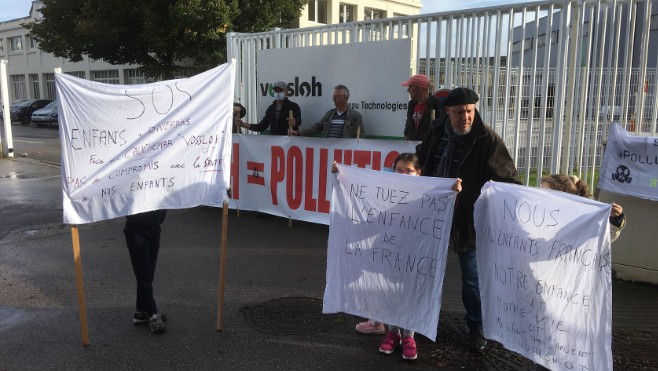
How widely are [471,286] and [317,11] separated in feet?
105

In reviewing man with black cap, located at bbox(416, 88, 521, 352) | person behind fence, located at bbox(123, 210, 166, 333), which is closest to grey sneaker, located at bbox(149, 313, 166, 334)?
person behind fence, located at bbox(123, 210, 166, 333)

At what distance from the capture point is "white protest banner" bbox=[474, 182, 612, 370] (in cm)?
278

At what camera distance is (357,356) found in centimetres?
362

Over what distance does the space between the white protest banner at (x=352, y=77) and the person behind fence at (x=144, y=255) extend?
3667mm

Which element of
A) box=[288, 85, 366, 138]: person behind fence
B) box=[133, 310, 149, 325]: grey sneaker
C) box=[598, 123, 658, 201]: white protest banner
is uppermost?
box=[288, 85, 366, 138]: person behind fence

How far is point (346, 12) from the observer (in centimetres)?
3438

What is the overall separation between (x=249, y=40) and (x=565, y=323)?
23.5ft

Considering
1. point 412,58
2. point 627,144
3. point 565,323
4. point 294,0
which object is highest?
point 294,0

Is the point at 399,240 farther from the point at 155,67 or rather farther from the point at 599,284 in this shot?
the point at 155,67

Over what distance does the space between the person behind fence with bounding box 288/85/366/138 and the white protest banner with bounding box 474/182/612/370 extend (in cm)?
374

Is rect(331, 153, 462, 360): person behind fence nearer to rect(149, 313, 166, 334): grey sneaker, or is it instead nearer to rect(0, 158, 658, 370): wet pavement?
rect(0, 158, 658, 370): wet pavement

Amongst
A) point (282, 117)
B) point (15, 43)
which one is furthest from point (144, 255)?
point (15, 43)

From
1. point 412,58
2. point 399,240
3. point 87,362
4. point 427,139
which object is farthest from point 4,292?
point 412,58

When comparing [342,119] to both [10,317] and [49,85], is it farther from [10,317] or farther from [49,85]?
[49,85]
